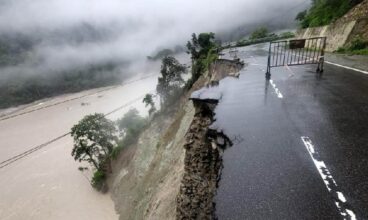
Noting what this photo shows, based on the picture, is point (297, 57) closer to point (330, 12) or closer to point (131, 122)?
point (330, 12)

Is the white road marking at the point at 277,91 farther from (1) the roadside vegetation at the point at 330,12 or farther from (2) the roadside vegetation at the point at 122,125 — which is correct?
(2) the roadside vegetation at the point at 122,125

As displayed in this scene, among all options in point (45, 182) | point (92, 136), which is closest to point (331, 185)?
point (92, 136)

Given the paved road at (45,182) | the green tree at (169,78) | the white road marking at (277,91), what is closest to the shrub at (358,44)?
the white road marking at (277,91)

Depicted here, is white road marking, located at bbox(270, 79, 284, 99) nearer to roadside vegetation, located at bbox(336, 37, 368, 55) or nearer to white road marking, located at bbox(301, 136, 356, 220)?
white road marking, located at bbox(301, 136, 356, 220)

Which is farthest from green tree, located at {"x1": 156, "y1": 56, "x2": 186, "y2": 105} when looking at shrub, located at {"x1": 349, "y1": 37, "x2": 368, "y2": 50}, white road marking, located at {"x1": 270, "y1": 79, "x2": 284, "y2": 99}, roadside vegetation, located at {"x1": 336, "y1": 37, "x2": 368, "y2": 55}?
white road marking, located at {"x1": 270, "y1": 79, "x2": 284, "y2": 99}

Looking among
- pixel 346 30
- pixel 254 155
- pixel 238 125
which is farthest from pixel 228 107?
pixel 346 30

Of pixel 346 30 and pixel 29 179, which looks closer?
pixel 346 30

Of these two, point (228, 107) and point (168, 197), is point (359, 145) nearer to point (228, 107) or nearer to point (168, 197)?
point (228, 107)
